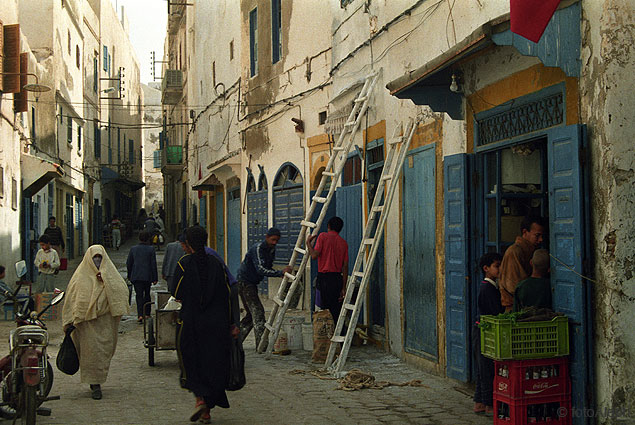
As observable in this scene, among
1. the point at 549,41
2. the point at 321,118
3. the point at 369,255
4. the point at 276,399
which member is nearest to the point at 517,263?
the point at 549,41

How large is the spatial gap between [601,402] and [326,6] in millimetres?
9717

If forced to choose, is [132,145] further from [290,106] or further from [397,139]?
[397,139]

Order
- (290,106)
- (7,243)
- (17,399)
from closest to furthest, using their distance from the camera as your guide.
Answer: (17,399), (290,106), (7,243)

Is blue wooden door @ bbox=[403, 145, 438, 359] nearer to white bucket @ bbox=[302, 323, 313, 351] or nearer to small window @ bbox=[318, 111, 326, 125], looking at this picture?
white bucket @ bbox=[302, 323, 313, 351]

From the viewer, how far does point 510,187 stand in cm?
793

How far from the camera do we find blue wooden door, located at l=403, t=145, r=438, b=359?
28.0 ft

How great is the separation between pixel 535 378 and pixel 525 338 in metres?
0.31

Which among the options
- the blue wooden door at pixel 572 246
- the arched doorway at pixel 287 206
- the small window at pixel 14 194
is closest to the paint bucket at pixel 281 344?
the blue wooden door at pixel 572 246

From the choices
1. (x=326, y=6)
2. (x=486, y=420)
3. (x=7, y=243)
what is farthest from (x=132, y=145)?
(x=486, y=420)

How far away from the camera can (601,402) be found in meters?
5.52

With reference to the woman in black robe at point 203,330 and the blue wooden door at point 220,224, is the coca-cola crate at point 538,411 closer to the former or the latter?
the woman in black robe at point 203,330

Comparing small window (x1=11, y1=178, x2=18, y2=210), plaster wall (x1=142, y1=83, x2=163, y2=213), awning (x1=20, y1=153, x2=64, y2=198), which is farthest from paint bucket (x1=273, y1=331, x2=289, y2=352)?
plaster wall (x1=142, y1=83, x2=163, y2=213)

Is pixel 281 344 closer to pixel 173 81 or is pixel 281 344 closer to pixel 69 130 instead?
pixel 69 130

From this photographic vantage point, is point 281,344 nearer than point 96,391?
No
